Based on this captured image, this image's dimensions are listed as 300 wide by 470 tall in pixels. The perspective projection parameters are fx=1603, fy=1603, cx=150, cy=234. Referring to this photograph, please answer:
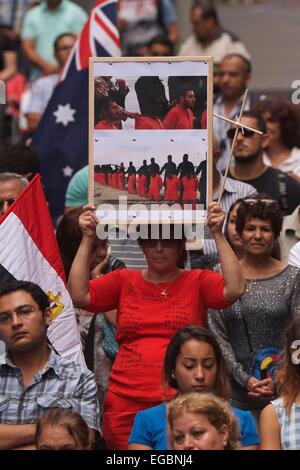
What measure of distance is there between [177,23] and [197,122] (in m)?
9.19

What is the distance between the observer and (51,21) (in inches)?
644

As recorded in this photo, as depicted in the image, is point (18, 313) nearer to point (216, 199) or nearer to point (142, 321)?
point (142, 321)

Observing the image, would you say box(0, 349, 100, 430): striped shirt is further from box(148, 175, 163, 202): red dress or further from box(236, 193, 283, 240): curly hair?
box(236, 193, 283, 240): curly hair

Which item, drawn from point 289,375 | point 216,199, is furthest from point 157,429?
point 216,199

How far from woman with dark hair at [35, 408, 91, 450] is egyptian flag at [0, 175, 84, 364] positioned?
3.68 ft

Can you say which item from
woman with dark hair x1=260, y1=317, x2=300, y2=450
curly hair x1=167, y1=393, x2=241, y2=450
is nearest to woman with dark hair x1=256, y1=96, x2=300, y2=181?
woman with dark hair x1=260, y1=317, x2=300, y2=450

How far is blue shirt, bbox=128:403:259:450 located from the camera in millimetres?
8086

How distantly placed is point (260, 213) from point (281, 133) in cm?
294

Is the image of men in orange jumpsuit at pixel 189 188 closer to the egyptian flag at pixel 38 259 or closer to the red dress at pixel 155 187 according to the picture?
the red dress at pixel 155 187

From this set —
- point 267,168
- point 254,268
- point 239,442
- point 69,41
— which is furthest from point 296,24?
point 239,442

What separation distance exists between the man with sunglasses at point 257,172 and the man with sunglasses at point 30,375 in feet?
9.41

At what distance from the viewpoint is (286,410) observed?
27.0 feet

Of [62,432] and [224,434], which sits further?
[62,432]

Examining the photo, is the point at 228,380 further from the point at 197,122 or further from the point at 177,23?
the point at 177,23
